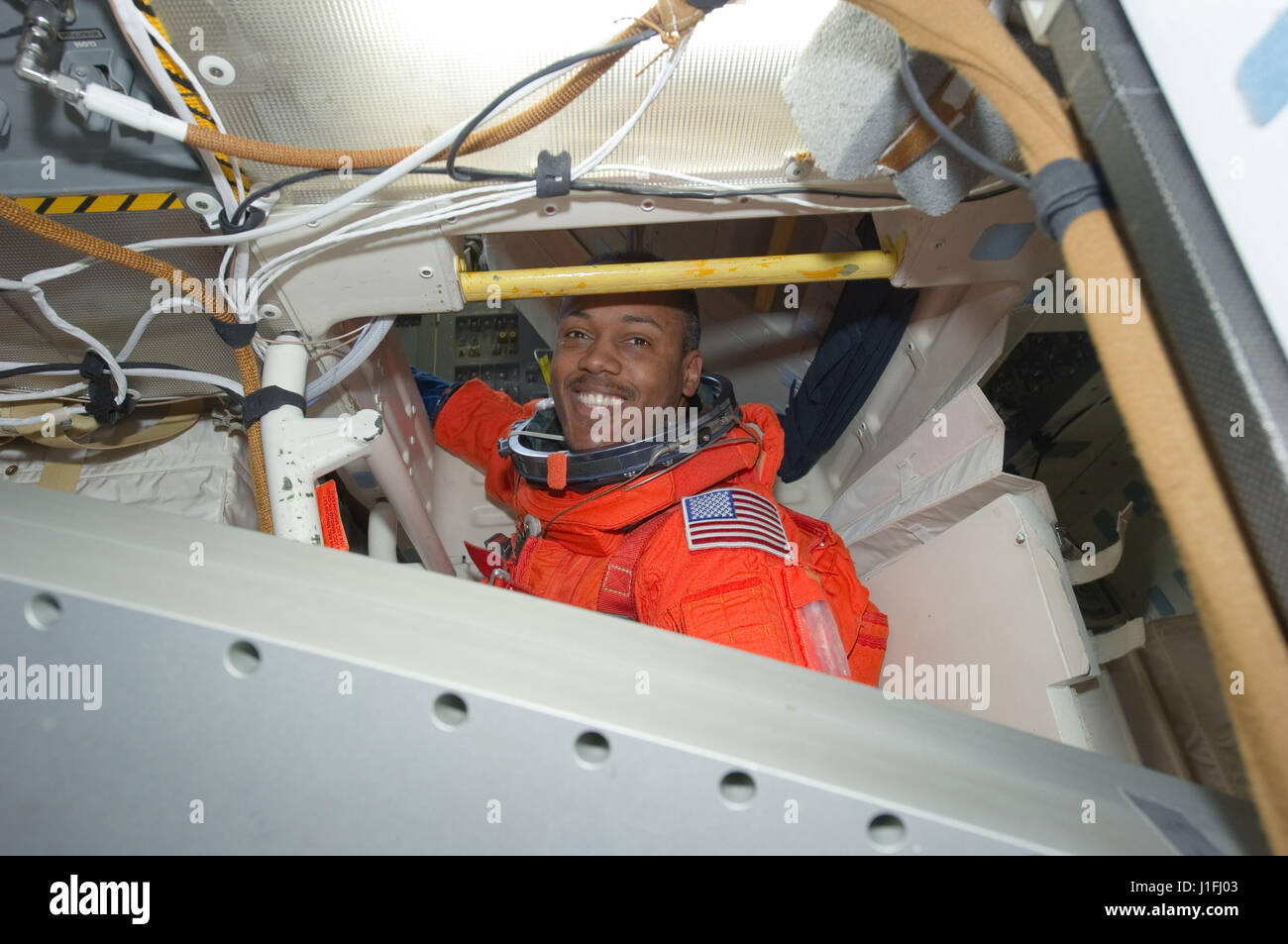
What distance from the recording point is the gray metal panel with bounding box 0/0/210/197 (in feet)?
3.32

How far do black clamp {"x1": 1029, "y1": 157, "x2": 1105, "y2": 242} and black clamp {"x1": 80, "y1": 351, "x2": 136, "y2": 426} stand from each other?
5.44 ft

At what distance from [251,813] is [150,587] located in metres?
0.23

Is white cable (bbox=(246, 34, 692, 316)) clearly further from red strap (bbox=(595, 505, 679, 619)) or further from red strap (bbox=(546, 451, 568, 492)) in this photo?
red strap (bbox=(595, 505, 679, 619))

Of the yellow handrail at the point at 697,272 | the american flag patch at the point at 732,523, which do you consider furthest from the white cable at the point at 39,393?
the american flag patch at the point at 732,523

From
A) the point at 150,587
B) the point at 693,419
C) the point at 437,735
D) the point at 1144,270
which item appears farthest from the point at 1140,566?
the point at 150,587

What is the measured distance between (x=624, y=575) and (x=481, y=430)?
86 cm

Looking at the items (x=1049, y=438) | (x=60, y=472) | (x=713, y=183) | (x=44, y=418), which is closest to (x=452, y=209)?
(x=713, y=183)

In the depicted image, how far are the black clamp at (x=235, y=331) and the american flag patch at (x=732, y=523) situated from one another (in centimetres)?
99

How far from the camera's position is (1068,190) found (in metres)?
0.61

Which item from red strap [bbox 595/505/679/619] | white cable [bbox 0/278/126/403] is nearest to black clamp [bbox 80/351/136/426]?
white cable [bbox 0/278/126/403]

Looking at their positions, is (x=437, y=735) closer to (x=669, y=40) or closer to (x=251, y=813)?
(x=251, y=813)

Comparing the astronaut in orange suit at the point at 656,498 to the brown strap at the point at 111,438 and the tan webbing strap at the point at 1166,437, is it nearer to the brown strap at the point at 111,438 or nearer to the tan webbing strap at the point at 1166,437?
the brown strap at the point at 111,438

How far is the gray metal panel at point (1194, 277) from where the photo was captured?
0.51m

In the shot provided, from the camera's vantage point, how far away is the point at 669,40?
911mm
